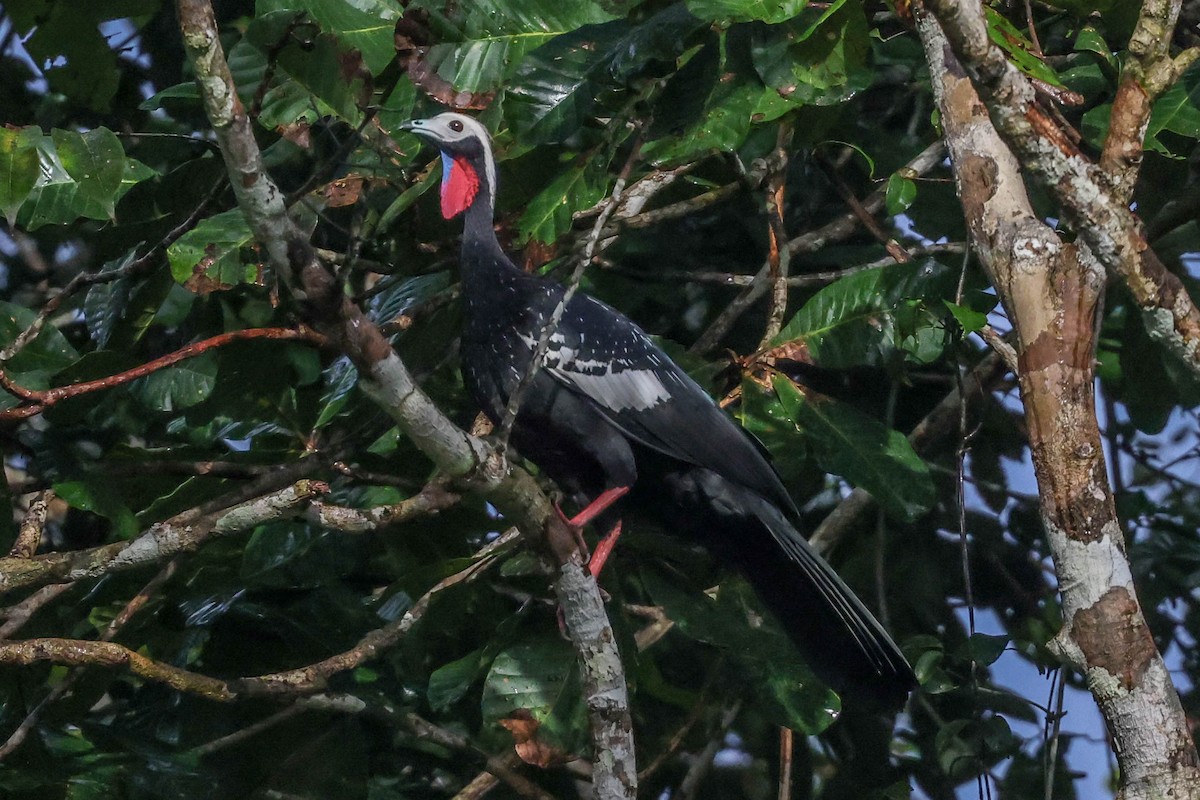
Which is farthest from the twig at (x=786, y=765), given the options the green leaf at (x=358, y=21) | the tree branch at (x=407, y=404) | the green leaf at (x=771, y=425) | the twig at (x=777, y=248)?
the green leaf at (x=358, y=21)

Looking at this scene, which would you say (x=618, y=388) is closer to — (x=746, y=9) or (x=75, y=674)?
(x=746, y=9)

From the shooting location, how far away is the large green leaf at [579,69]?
9.87 ft

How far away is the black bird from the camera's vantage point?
11.3 feet

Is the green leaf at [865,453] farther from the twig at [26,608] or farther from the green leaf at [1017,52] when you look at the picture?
the twig at [26,608]

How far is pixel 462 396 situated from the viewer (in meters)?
3.98

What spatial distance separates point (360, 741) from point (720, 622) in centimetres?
100

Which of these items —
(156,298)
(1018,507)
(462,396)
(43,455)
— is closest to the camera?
(43,455)

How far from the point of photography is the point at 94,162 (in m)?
2.59

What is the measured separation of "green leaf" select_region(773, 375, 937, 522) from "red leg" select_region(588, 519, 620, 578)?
0.57 metres

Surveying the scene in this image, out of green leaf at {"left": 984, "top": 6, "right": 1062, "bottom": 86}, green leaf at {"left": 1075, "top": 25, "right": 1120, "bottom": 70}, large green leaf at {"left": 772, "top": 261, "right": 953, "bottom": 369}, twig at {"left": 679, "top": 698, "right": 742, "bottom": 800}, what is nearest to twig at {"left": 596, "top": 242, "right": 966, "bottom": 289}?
large green leaf at {"left": 772, "top": 261, "right": 953, "bottom": 369}

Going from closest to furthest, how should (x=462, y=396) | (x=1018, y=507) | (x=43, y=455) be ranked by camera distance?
(x=43, y=455)
(x=462, y=396)
(x=1018, y=507)

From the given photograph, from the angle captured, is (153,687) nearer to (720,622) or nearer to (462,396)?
(462,396)

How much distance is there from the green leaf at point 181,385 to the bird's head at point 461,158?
805mm

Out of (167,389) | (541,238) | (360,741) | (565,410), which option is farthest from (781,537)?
(167,389)
